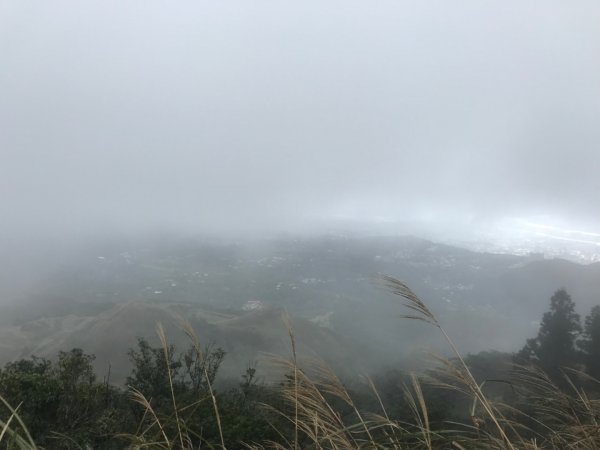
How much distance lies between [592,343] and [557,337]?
12.2 feet

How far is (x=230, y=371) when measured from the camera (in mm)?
60781

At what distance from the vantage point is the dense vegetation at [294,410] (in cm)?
241

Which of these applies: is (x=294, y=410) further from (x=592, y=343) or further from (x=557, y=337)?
(x=557, y=337)

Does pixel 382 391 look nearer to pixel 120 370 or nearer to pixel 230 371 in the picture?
pixel 230 371

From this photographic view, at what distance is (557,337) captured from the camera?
138ft

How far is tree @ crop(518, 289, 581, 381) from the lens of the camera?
133 feet

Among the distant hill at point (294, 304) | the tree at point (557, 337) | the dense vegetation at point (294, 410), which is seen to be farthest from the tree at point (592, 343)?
the distant hill at point (294, 304)

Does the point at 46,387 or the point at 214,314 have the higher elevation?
the point at 46,387

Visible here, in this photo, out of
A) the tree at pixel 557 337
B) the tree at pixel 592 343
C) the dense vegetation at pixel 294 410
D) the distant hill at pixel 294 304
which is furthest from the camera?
the distant hill at pixel 294 304

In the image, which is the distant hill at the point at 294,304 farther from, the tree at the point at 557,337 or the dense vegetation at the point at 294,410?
the tree at the point at 557,337

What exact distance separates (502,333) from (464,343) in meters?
13.6

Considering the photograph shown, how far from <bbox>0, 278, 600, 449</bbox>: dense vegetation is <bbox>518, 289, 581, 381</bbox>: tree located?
379 centimetres

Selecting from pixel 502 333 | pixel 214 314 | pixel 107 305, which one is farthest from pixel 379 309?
pixel 107 305

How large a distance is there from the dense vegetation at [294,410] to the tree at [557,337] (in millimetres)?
3792
